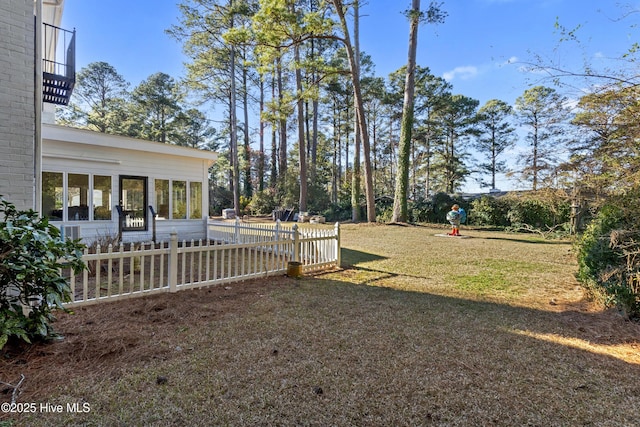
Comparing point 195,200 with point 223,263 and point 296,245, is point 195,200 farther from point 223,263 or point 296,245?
point 223,263

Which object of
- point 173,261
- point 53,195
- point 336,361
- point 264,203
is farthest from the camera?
point 264,203

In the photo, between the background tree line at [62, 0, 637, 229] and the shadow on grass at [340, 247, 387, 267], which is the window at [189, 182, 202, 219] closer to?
the shadow on grass at [340, 247, 387, 267]

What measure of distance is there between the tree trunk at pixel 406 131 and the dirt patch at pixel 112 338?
1301 cm

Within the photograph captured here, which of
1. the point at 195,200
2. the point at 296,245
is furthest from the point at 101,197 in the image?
the point at 296,245

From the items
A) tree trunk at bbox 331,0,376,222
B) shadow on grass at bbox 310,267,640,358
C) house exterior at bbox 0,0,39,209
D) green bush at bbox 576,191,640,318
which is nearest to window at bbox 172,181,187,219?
house exterior at bbox 0,0,39,209

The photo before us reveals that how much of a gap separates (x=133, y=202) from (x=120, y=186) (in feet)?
1.98

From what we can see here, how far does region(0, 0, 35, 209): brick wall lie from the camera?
10.7 ft

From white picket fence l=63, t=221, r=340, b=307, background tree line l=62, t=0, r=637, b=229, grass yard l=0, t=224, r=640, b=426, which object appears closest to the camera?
grass yard l=0, t=224, r=640, b=426

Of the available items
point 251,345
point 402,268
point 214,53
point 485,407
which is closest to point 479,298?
point 402,268

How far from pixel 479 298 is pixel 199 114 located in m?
34.3

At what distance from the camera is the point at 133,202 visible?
9641 millimetres

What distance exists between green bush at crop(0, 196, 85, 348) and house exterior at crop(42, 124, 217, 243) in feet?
20.4

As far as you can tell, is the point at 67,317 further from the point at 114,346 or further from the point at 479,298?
the point at 479,298

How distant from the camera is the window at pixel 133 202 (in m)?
9.44
